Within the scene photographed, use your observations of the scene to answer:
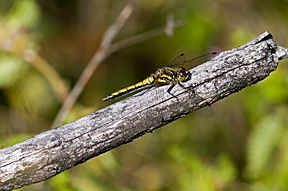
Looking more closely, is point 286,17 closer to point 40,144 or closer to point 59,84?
point 59,84

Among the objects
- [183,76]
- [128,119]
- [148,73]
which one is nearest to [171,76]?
[183,76]

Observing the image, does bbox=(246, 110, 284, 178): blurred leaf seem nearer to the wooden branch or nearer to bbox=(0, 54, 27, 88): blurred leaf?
bbox=(0, 54, 27, 88): blurred leaf

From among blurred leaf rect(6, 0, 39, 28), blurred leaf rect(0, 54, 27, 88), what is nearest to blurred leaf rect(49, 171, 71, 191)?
blurred leaf rect(0, 54, 27, 88)

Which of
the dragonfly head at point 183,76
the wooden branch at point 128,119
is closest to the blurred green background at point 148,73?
the dragonfly head at point 183,76

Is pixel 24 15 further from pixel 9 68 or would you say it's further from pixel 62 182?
pixel 62 182

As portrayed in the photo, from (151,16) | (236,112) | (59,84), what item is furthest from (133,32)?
(59,84)
